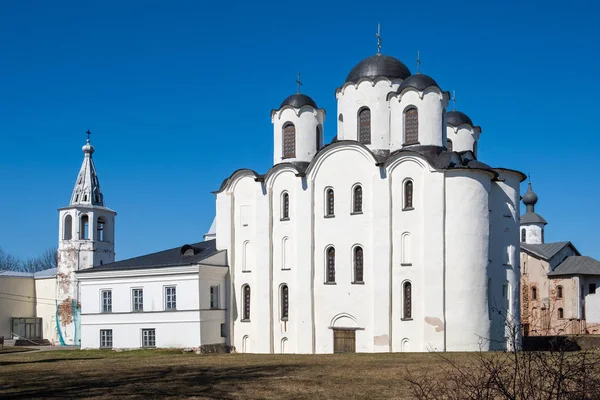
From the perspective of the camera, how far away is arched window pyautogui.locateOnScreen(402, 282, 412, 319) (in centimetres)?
3206

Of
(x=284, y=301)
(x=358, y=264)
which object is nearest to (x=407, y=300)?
(x=358, y=264)

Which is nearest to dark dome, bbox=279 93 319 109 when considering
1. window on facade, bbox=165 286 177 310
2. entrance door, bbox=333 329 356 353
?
window on facade, bbox=165 286 177 310

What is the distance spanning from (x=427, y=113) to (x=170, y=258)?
14.5 m

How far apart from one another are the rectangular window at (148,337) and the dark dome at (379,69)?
1567cm

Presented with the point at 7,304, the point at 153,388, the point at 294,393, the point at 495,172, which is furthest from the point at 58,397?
the point at 7,304

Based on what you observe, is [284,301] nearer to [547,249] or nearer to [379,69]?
[379,69]

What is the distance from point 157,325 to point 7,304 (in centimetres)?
1919

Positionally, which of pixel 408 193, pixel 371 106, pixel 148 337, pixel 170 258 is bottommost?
pixel 148 337

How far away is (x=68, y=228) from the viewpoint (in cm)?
5062

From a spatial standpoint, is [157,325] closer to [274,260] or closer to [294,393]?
[274,260]

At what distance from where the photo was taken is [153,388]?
17016 mm

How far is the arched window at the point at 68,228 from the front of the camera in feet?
165

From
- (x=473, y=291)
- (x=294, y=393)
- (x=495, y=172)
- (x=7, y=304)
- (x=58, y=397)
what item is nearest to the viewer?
(x=58, y=397)

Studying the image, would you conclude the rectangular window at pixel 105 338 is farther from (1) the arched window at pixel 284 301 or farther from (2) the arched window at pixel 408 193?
(2) the arched window at pixel 408 193
